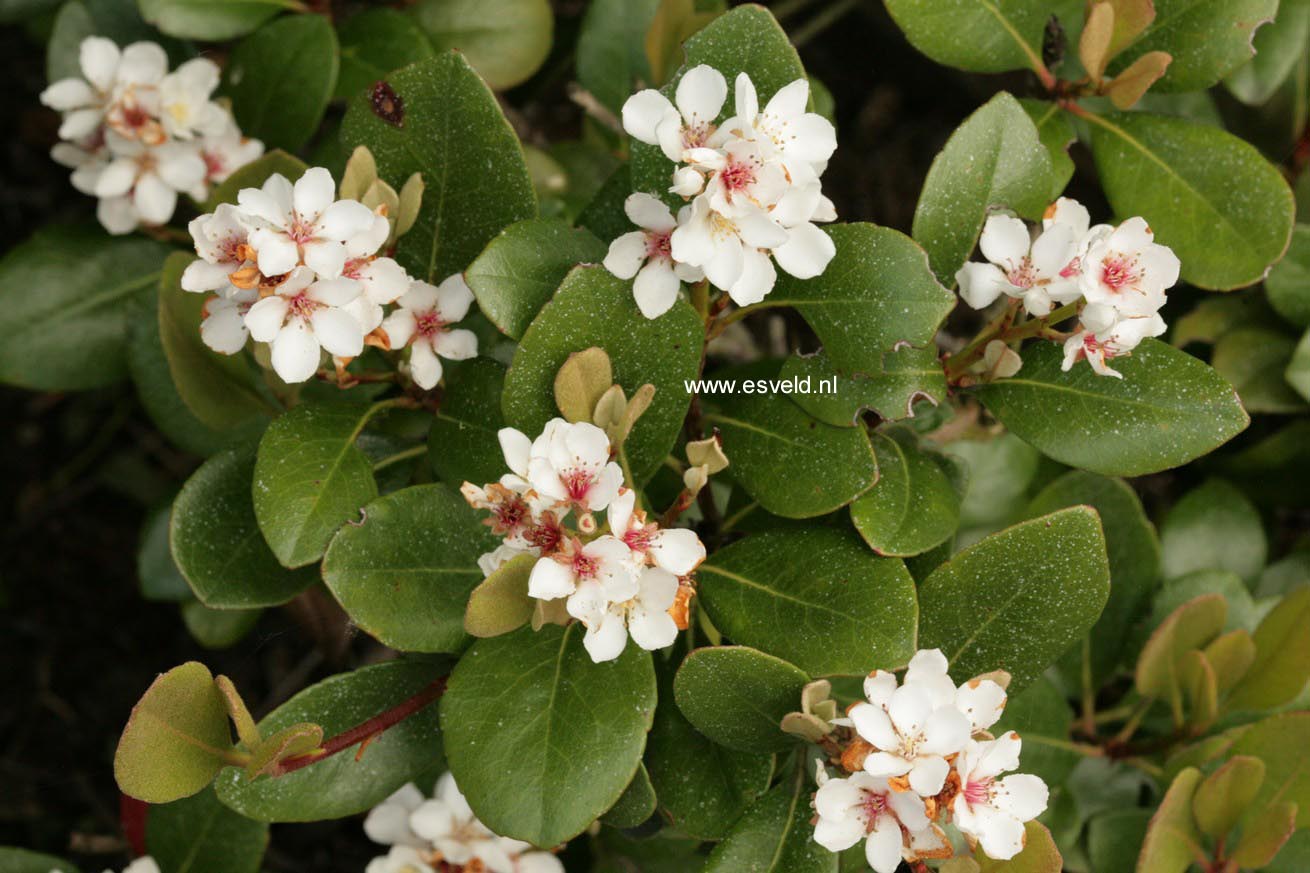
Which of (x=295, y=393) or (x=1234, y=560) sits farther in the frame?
(x=1234, y=560)

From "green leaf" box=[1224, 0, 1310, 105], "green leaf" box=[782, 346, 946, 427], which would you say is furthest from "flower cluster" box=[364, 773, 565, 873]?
"green leaf" box=[1224, 0, 1310, 105]

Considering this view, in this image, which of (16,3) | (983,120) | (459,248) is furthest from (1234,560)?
(16,3)

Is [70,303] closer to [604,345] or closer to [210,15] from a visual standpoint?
[210,15]

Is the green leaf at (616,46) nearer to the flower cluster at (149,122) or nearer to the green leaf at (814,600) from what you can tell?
the flower cluster at (149,122)

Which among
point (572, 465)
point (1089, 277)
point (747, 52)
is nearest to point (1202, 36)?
point (1089, 277)

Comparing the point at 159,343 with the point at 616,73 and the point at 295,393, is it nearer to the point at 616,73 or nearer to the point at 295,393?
the point at 295,393

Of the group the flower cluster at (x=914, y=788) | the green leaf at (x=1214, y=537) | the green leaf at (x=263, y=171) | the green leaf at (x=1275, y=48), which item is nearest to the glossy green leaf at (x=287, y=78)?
the green leaf at (x=263, y=171)

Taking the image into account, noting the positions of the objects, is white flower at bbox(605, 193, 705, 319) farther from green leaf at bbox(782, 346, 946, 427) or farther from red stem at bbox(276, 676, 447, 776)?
red stem at bbox(276, 676, 447, 776)
